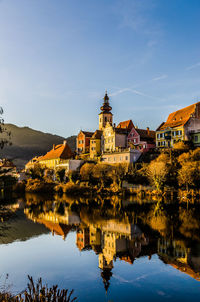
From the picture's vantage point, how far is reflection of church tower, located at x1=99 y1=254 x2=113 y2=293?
37.2 feet

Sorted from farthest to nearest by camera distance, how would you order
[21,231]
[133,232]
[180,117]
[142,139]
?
[142,139] → [180,117] → [21,231] → [133,232]

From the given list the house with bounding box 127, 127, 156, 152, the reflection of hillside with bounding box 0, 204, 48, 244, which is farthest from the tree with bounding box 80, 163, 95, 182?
the reflection of hillside with bounding box 0, 204, 48, 244

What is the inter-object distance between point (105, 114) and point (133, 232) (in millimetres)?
58475

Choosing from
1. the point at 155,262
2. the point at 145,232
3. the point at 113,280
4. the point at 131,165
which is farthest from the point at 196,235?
the point at 131,165

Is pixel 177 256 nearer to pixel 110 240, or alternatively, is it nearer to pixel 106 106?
pixel 110 240

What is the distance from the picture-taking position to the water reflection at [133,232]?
45.2 ft

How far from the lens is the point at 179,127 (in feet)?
160

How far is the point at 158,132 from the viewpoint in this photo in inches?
2096

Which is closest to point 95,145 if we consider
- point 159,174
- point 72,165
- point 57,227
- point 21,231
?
point 72,165

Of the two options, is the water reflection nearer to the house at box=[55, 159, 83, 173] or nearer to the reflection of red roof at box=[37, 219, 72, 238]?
the reflection of red roof at box=[37, 219, 72, 238]

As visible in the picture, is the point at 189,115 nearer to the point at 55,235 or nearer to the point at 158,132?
the point at 158,132

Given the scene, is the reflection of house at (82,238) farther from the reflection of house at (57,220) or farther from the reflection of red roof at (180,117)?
the reflection of red roof at (180,117)

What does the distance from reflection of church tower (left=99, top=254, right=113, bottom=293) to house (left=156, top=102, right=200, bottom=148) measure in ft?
125

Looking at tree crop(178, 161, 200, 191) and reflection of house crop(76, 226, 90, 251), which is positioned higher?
tree crop(178, 161, 200, 191)
